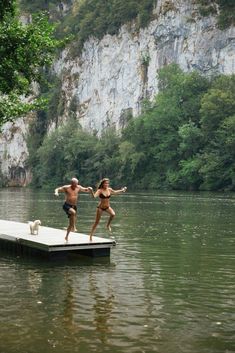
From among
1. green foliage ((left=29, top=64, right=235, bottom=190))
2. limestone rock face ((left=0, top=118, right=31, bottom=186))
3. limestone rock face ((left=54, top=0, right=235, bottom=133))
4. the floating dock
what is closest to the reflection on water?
the floating dock

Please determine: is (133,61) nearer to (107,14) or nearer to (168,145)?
(107,14)

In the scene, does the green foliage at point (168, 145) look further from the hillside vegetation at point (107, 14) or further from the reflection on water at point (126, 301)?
the reflection on water at point (126, 301)

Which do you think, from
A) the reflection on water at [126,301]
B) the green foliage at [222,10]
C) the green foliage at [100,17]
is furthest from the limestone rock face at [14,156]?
the reflection on water at [126,301]

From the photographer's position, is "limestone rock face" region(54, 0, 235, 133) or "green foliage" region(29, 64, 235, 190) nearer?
"green foliage" region(29, 64, 235, 190)

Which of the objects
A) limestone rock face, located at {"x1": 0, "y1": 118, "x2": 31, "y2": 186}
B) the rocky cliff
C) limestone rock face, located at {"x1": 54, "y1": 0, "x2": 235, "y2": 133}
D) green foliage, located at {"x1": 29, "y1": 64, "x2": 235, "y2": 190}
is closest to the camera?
green foliage, located at {"x1": 29, "y1": 64, "x2": 235, "y2": 190}

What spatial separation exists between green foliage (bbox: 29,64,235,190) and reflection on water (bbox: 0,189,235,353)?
5841 cm

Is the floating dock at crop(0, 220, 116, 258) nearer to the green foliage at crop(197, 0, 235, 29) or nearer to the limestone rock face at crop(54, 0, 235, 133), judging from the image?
the limestone rock face at crop(54, 0, 235, 133)

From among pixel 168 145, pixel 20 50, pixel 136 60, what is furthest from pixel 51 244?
pixel 136 60

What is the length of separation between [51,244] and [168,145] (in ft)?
243

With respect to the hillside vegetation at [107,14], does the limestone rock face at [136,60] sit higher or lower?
lower

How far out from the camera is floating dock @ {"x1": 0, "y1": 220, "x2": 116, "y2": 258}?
738 inches

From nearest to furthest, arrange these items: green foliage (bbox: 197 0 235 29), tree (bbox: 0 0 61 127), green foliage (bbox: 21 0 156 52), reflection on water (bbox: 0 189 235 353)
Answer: reflection on water (bbox: 0 189 235 353) < tree (bbox: 0 0 61 127) < green foliage (bbox: 197 0 235 29) < green foliage (bbox: 21 0 156 52)

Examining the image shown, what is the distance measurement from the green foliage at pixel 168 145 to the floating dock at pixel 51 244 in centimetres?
5753

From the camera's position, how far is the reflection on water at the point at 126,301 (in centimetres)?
1015
